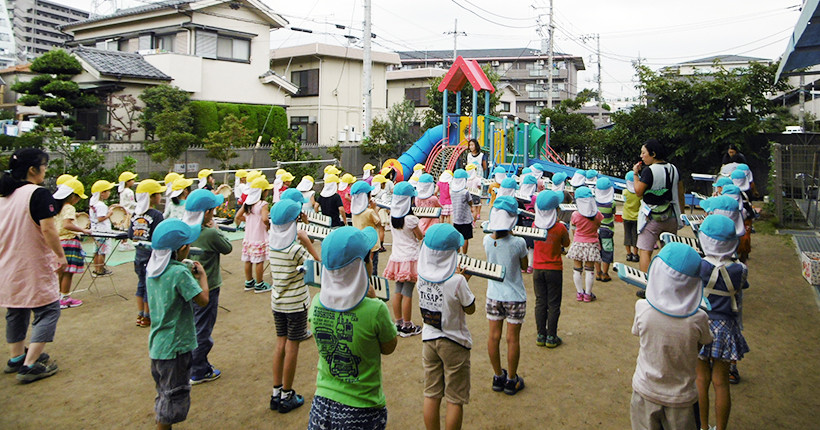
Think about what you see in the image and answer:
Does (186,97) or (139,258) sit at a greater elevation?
(186,97)

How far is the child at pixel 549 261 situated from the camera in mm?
5520

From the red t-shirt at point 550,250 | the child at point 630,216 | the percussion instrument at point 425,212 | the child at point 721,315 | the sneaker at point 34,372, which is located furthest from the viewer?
the child at point 630,216

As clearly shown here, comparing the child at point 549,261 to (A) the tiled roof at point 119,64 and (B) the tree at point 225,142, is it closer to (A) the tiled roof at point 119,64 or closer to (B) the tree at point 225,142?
(B) the tree at point 225,142

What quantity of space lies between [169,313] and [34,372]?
250 cm

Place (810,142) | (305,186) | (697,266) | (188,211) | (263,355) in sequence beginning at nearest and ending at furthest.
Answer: (697,266), (188,211), (263,355), (305,186), (810,142)

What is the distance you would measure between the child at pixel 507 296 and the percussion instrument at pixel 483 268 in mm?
769

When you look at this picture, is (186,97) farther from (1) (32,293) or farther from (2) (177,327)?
(2) (177,327)

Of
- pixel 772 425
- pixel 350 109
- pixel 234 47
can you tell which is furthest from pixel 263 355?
pixel 350 109

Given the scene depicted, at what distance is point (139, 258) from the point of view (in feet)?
21.0

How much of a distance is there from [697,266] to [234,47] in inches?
973

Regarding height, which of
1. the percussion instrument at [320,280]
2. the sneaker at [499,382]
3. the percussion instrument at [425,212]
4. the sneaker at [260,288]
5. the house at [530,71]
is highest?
the house at [530,71]

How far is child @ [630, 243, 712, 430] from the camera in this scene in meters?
3.12

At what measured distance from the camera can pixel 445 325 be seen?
12.2 feet

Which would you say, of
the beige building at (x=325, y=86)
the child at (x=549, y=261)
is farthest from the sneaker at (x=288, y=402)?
the beige building at (x=325, y=86)
